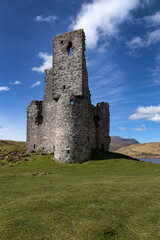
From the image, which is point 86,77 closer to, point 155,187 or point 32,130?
point 32,130

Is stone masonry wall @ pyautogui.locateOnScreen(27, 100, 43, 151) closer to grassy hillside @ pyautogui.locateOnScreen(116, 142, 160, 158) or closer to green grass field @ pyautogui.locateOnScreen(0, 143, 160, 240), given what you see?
green grass field @ pyautogui.locateOnScreen(0, 143, 160, 240)

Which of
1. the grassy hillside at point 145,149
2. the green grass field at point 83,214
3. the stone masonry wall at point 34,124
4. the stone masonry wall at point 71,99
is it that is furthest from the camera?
the grassy hillside at point 145,149

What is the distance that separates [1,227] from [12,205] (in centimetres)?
254

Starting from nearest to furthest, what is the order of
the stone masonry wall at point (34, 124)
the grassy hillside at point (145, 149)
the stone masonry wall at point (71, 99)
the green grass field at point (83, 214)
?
1. the green grass field at point (83, 214)
2. the stone masonry wall at point (71, 99)
3. the stone masonry wall at point (34, 124)
4. the grassy hillside at point (145, 149)

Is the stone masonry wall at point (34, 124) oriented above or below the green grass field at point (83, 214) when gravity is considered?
above

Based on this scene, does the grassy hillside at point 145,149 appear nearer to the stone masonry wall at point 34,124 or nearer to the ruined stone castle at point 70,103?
the stone masonry wall at point 34,124

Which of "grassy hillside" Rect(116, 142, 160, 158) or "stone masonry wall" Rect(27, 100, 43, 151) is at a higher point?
"stone masonry wall" Rect(27, 100, 43, 151)

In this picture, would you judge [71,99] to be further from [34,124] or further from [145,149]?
[145,149]

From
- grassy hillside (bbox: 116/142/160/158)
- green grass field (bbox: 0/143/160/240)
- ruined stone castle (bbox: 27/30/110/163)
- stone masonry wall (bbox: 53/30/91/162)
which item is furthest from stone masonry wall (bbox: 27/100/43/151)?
grassy hillside (bbox: 116/142/160/158)

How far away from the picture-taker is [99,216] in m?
9.43

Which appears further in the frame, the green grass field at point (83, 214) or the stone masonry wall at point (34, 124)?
the stone masonry wall at point (34, 124)

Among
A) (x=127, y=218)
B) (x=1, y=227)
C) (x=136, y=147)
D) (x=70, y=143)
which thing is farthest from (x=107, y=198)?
(x=136, y=147)

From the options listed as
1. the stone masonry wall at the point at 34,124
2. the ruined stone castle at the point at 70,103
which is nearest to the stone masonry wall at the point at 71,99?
the ruined stone castle at the point at 70,103

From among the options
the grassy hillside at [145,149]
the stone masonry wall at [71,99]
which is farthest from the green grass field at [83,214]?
the grassy hillside at [145,149]
